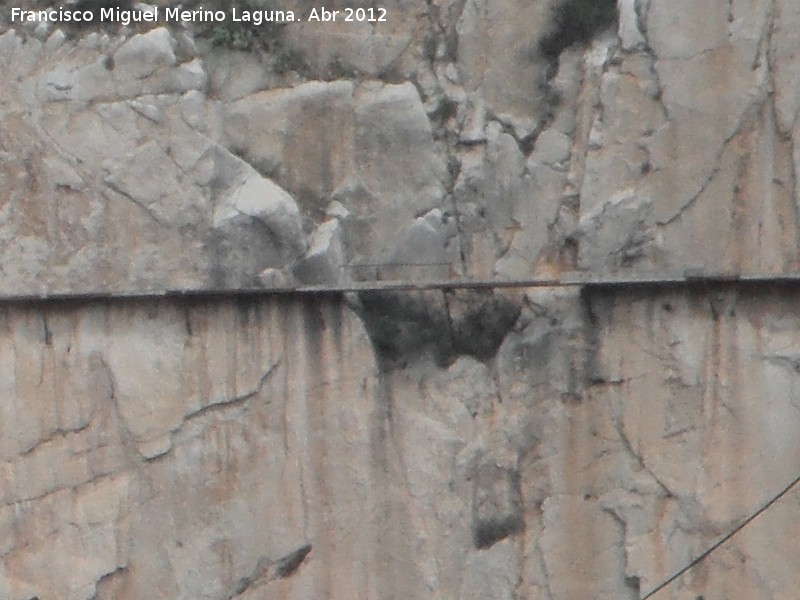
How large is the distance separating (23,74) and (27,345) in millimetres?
852

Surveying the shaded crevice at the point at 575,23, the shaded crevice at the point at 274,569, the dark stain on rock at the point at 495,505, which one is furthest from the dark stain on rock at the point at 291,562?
the shaded crevice at the point at 575,23

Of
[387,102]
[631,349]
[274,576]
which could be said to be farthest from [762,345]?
[274,576]

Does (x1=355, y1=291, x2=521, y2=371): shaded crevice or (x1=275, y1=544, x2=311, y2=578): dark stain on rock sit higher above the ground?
(x1=355, y1=291, x2=521, y2=371): shaded crevice

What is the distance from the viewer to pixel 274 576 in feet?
12.3

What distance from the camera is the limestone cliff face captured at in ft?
11.9

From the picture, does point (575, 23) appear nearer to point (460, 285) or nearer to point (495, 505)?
point (460, 285)

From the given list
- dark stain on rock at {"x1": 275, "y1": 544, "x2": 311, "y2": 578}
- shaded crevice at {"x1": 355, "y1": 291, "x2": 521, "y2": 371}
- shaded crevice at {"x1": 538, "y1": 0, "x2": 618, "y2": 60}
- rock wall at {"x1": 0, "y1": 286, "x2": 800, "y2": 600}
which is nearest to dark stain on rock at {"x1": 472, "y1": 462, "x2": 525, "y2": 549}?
rock wall at {"x1": 0, "y1": 286, "x2": 800, "y2": 600}

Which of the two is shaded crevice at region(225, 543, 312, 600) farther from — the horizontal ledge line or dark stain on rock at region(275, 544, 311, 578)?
the horizontal ledge line

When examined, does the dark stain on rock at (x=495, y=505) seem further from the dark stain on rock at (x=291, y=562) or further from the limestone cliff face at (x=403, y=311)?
the dark stain on rock at (x=291, y=562)

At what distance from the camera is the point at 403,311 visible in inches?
148

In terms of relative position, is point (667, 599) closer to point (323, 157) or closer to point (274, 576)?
point (274, 576)

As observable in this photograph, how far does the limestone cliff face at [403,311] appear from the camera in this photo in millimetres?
3629

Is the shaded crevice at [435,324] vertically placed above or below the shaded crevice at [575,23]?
below

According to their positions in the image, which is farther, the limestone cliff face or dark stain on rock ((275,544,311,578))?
dark stain on rock ((275,544,311,578))
